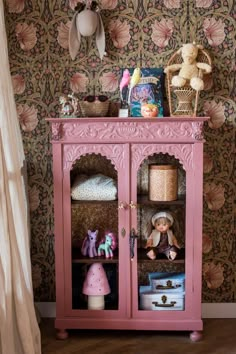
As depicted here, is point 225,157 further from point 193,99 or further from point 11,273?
point 11,273

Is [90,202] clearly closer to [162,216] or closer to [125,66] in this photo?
[162,216]

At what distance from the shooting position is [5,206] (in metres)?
2.21

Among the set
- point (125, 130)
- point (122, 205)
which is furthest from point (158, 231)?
point (125, 130)

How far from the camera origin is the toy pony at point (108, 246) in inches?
112

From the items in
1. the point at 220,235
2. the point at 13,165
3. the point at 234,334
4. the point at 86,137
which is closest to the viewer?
the point at 13,165

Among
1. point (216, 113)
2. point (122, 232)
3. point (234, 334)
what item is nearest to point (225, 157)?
point (216, 113)

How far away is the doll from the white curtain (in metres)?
0.74

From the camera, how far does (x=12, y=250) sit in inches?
89.0

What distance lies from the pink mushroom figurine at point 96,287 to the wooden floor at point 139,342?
19 centimetres

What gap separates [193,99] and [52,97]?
2.81 feet

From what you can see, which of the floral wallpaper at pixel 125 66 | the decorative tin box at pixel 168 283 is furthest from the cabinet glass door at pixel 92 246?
the floral wallpaper at pixel 125 66

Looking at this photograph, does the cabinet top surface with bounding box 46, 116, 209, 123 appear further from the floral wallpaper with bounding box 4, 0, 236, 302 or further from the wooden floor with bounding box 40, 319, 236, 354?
the wooden floor with bounding box 40, 319, 236, 354

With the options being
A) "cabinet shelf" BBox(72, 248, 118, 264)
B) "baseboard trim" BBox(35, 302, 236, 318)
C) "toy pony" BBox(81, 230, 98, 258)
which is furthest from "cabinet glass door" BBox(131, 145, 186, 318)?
"baseboard trim" BBox(35, 302, 236, 318)

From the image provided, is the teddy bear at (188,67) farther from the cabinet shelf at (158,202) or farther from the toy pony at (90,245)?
the toy pony at (90,245)
